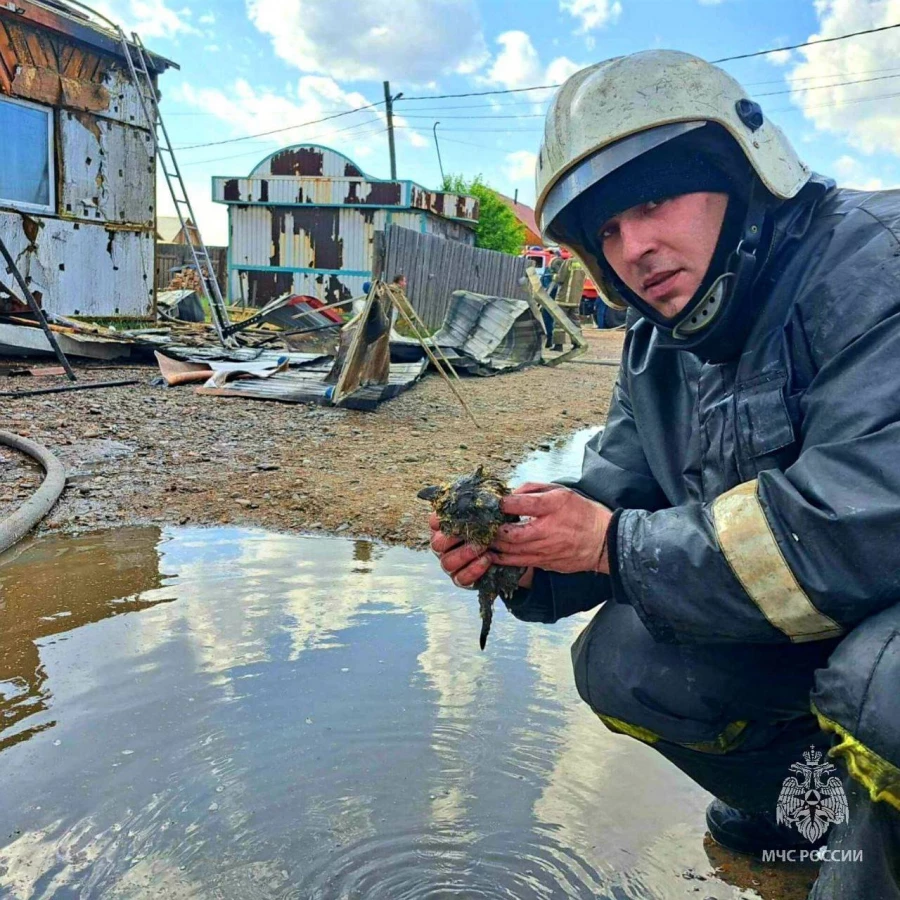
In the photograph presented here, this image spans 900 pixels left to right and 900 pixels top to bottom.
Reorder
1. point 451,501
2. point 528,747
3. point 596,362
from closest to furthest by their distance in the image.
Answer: point 451,501, point 528,747, point 596,362

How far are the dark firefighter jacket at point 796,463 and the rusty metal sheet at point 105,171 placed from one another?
10.8 meters

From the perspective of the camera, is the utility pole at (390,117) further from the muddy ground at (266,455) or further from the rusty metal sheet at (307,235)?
the muddy ground at (266,455)

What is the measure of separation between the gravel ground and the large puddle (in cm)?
91

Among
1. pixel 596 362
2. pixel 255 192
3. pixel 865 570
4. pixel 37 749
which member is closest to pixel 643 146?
pixel 865 570

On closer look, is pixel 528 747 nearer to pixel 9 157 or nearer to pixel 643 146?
pixel 643 146

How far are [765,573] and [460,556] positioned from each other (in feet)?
2.33

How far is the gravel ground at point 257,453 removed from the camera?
4383 millimetres

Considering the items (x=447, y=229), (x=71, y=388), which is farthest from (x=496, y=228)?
(x=71, y=388)

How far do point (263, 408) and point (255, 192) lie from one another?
1485cm

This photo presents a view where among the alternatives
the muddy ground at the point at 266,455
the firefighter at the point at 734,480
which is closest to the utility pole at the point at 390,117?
the muddy ground at the point at 266,455

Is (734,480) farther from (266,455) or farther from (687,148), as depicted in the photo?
(266,455)

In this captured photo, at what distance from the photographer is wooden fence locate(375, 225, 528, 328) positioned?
46.1ft

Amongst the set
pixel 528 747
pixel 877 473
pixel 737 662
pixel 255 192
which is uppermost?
pixel 255 192

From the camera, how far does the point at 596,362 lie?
15797 mm
